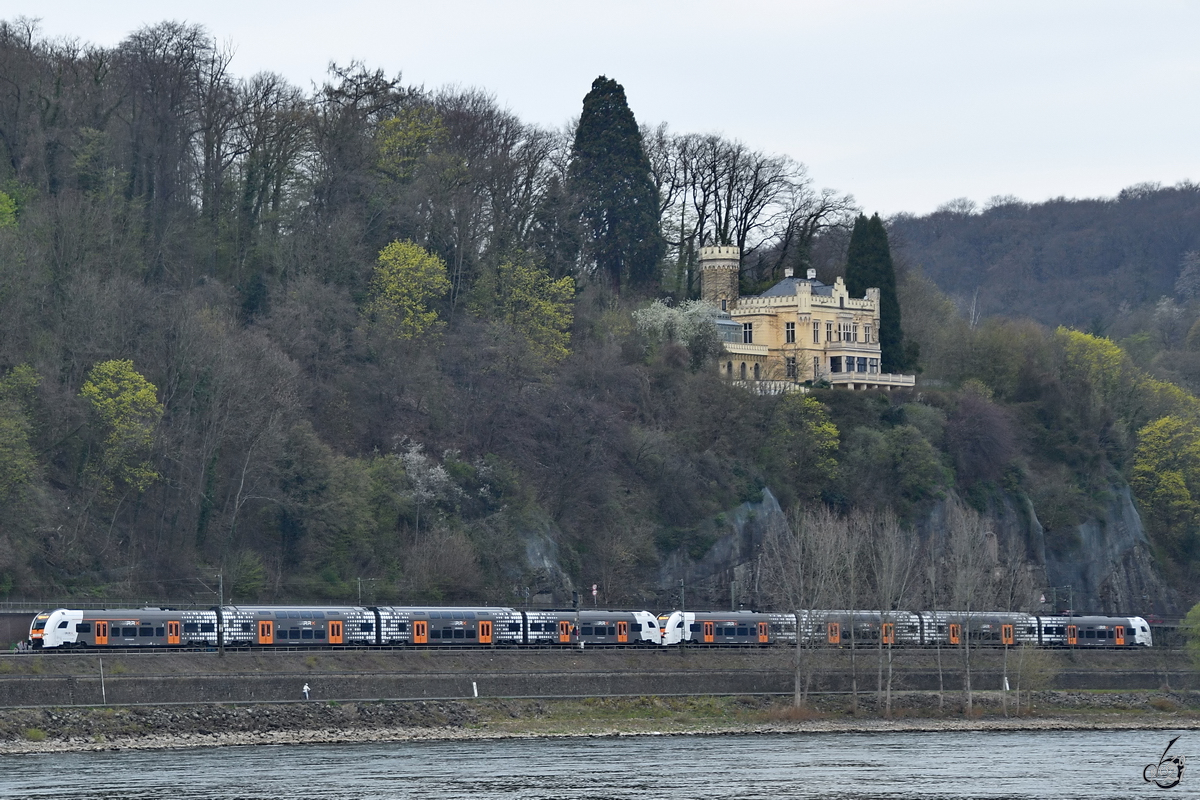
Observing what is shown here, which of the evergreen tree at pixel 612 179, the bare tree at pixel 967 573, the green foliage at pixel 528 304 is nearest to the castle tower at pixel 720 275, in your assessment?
the evergreen tree at pixel 612 179

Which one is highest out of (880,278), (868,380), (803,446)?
(880,278)

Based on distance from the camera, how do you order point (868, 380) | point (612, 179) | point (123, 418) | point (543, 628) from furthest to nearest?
point (868, 380) < point (612, 179) < point (123, 418) < point (543, 628)

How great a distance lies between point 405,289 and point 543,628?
110 feet

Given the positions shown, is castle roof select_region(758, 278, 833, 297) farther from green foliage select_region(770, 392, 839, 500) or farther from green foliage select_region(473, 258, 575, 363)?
green foliage select_region(473, 258, 575, 363)

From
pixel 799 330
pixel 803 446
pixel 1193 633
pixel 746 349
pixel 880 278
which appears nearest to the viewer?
pixel 1193 633

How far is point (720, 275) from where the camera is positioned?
493ft

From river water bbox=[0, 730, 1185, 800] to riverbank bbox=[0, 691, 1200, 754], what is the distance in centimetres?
166

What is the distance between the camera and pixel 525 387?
122 metres

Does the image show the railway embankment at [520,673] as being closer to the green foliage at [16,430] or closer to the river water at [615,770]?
the river water at [615,770]

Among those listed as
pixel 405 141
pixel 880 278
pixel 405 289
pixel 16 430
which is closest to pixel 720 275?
pixel 880 278

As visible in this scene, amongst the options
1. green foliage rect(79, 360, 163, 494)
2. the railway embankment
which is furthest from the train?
green foliage rect(79, 360, 163, 494)

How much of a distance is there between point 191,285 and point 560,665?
40.4 m

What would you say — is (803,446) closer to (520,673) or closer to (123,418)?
(520,673)

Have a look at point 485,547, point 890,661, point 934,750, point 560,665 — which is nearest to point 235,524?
point 485,547
